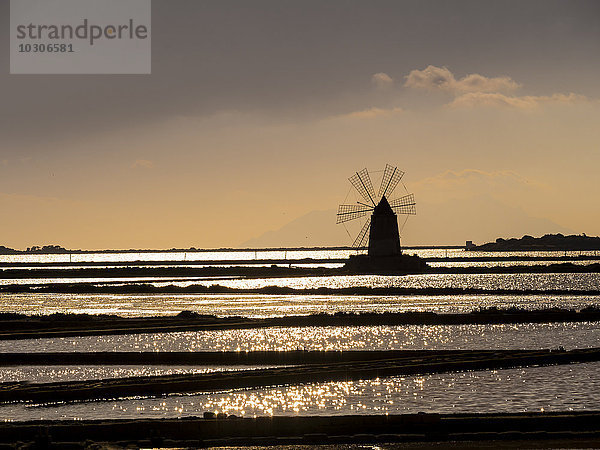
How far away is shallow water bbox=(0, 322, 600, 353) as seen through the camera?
117ft

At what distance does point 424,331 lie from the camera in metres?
41.7

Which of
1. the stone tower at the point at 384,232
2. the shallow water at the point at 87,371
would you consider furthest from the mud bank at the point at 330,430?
the stone tower at the point at 384,232

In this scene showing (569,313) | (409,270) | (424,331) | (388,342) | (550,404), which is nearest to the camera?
(550,404)

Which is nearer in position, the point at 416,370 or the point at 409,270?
the point at 416,370

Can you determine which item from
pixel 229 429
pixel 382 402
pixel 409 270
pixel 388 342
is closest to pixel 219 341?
pixel 388 342

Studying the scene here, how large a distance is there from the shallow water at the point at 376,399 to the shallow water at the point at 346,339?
922 cm

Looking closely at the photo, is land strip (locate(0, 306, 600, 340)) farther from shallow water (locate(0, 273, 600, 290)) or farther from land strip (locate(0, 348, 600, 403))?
shallow water (locate(0, 273, 600, 290))

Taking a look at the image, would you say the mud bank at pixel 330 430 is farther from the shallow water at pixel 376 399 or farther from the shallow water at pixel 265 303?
the shallow water at pixel 265 303

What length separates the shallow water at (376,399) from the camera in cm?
2120

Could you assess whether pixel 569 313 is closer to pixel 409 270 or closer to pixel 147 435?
pixel 147 435

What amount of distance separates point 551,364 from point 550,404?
7.01 m

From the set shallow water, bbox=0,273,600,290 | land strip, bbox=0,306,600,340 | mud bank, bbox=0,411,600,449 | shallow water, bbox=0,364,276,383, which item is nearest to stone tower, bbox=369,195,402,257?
shallow water, bbox=0,273,600,290

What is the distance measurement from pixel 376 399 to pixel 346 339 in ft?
53.5

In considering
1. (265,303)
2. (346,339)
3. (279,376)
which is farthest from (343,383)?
(265,303)
